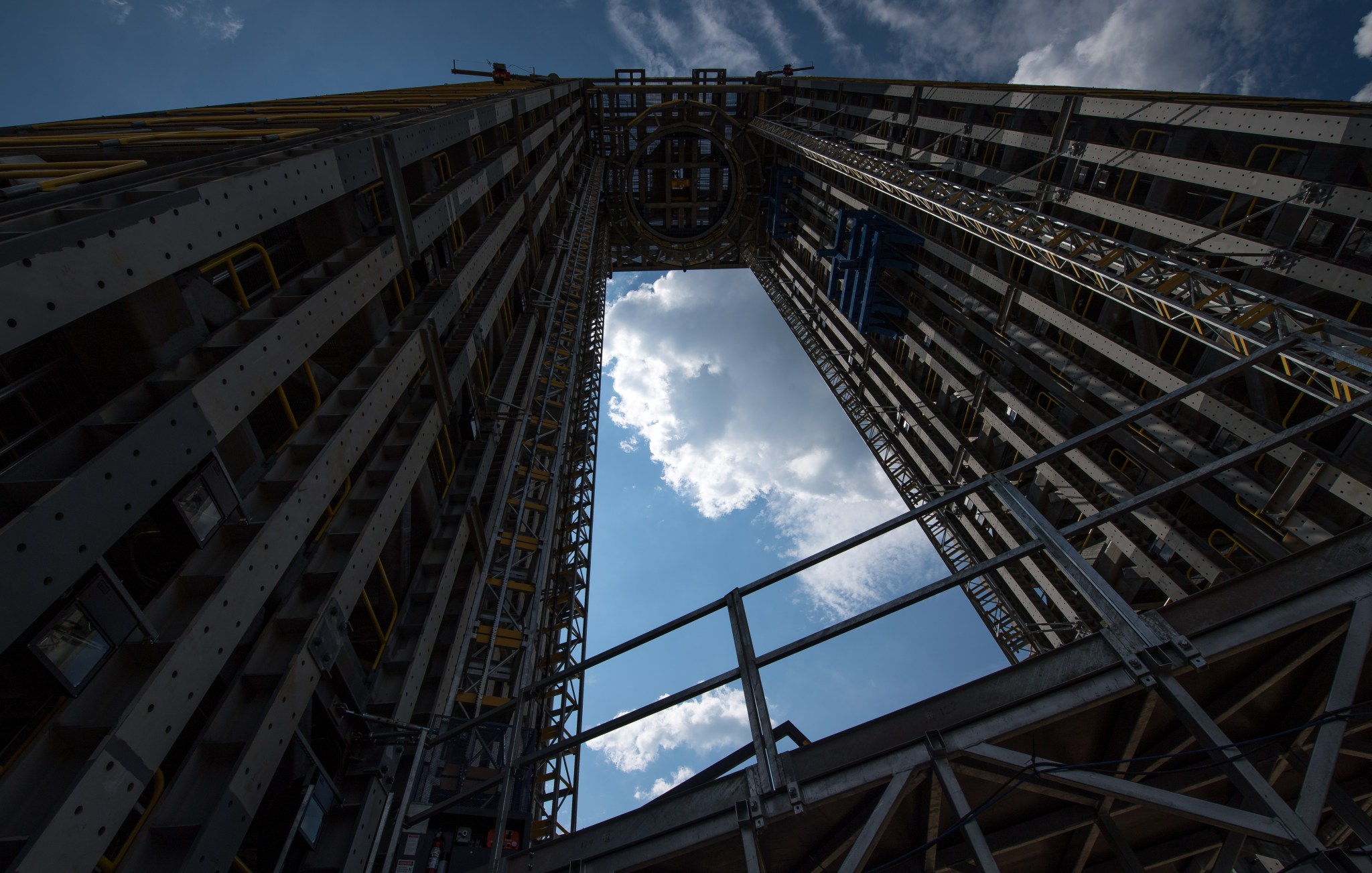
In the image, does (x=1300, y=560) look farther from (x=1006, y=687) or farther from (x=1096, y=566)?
(x=1096, y=566)

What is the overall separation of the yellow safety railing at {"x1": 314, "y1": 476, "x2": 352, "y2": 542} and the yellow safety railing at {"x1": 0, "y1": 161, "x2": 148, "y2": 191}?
3.48m

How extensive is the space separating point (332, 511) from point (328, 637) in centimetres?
167

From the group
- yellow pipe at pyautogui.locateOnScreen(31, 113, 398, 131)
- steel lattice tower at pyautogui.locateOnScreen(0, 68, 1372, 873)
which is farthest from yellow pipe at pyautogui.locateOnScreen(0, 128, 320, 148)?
yellow pipe at pyautogui.locateOnScreen(31, 113, 398, 131)

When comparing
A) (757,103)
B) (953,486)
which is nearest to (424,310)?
(953,486)

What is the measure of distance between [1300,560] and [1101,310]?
1151 centimetres

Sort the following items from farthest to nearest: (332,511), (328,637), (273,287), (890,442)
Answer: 1. (890,442)
2. (273,287)
3. (332,511)
4. (328,637)

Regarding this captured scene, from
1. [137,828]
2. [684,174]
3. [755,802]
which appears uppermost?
[684,174]

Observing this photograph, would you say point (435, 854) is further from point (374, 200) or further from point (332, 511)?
point (374, 200)

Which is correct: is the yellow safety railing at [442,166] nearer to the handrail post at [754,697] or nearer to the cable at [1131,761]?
the handrail post at [754,697]

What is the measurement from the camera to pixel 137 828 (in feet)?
12.2

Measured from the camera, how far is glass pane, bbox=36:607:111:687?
3.23m

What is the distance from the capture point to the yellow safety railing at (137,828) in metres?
3.58

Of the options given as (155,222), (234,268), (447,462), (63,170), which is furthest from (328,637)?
(63,170)

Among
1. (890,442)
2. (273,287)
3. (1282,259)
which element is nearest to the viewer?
(273,287)
